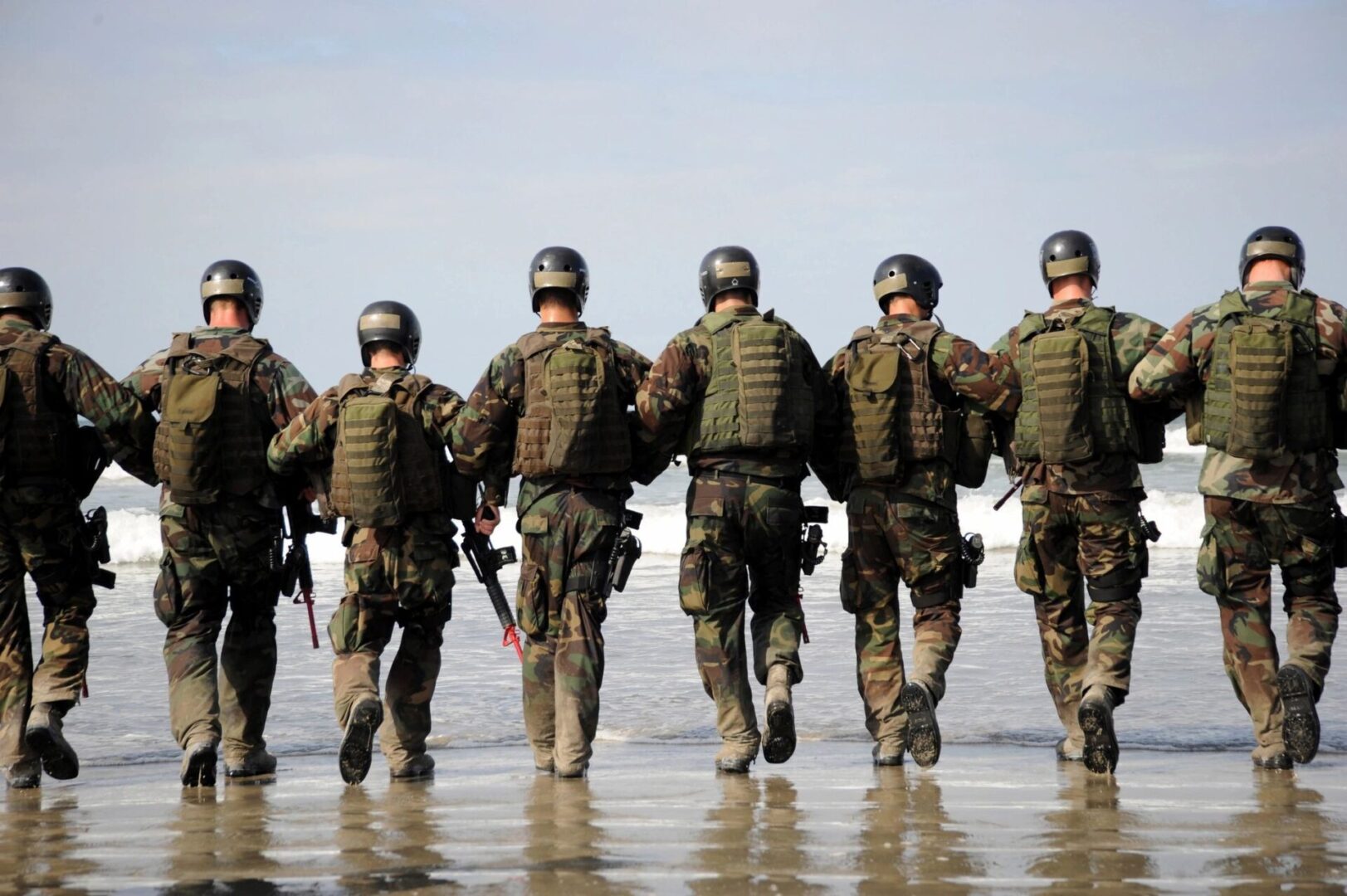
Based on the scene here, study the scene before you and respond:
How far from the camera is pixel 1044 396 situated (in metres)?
7.26

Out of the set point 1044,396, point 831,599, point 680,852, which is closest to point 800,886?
point 680,852

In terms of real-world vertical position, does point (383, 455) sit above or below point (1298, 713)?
above

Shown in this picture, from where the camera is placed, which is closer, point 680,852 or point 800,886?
point 800,886

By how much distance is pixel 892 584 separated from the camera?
25.0ft

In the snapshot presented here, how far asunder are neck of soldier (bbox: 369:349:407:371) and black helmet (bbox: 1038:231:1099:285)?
3.09 metres

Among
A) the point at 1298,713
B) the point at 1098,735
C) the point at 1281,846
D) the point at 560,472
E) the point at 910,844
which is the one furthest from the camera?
the point at 560,472

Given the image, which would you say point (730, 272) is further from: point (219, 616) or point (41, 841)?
point (41, 841)

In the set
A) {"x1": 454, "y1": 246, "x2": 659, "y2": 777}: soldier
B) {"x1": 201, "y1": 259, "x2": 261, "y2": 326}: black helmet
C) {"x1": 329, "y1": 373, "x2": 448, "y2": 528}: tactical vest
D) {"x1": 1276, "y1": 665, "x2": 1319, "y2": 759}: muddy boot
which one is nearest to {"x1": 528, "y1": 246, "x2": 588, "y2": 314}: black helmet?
{"x1": 454, "y1": 246, "x2": 659, "y2": 777}: soldier

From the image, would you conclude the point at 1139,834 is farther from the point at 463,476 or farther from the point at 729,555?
the point at 463,476

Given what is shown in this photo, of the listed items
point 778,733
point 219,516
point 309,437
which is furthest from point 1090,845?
point 219,516

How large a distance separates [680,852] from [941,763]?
2.57m

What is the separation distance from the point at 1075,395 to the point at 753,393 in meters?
1.45

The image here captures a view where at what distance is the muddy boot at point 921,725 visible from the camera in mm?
6824

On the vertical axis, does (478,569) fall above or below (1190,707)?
above
